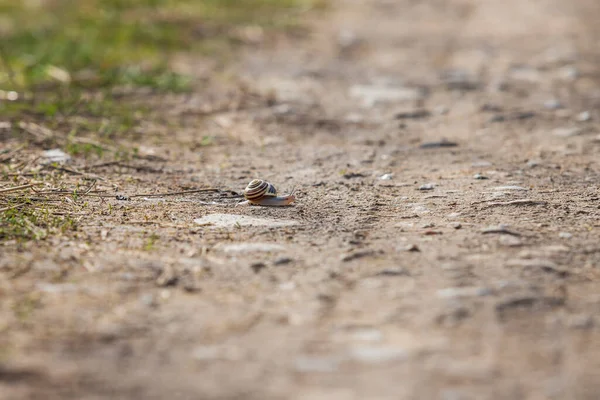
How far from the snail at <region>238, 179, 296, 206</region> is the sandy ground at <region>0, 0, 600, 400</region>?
5cm

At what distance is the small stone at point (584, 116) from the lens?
16.0ft

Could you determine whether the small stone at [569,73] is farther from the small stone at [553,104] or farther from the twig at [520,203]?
the twig at [520,203]

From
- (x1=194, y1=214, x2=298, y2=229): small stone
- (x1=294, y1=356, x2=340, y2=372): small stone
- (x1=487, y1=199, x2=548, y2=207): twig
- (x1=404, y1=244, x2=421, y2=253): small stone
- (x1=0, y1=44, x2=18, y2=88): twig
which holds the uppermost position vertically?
(x1=0, y1=44, x2=18, y2=88): twig

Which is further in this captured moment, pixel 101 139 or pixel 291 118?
pixel 291 118

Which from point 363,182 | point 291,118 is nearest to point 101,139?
point 291,118

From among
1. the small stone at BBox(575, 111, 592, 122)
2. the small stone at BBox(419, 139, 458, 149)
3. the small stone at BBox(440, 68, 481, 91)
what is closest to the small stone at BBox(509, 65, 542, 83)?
the small stone at BBox(440, 68, 481, 91)

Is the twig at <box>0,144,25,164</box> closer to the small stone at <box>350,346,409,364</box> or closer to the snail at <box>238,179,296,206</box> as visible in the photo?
the snail at <box>238,179,296,206</box>

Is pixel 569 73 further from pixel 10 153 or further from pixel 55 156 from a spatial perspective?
pixel 10 153

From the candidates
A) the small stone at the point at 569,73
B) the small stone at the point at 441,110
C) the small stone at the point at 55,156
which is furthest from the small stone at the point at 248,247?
the small stone at the point at 569,73

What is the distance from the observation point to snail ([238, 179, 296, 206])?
3.43m

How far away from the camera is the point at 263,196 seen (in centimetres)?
344

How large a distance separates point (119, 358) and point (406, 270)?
3.27 feet

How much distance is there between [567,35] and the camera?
7.59 meters

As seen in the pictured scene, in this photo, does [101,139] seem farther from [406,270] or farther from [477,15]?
[477,15]
